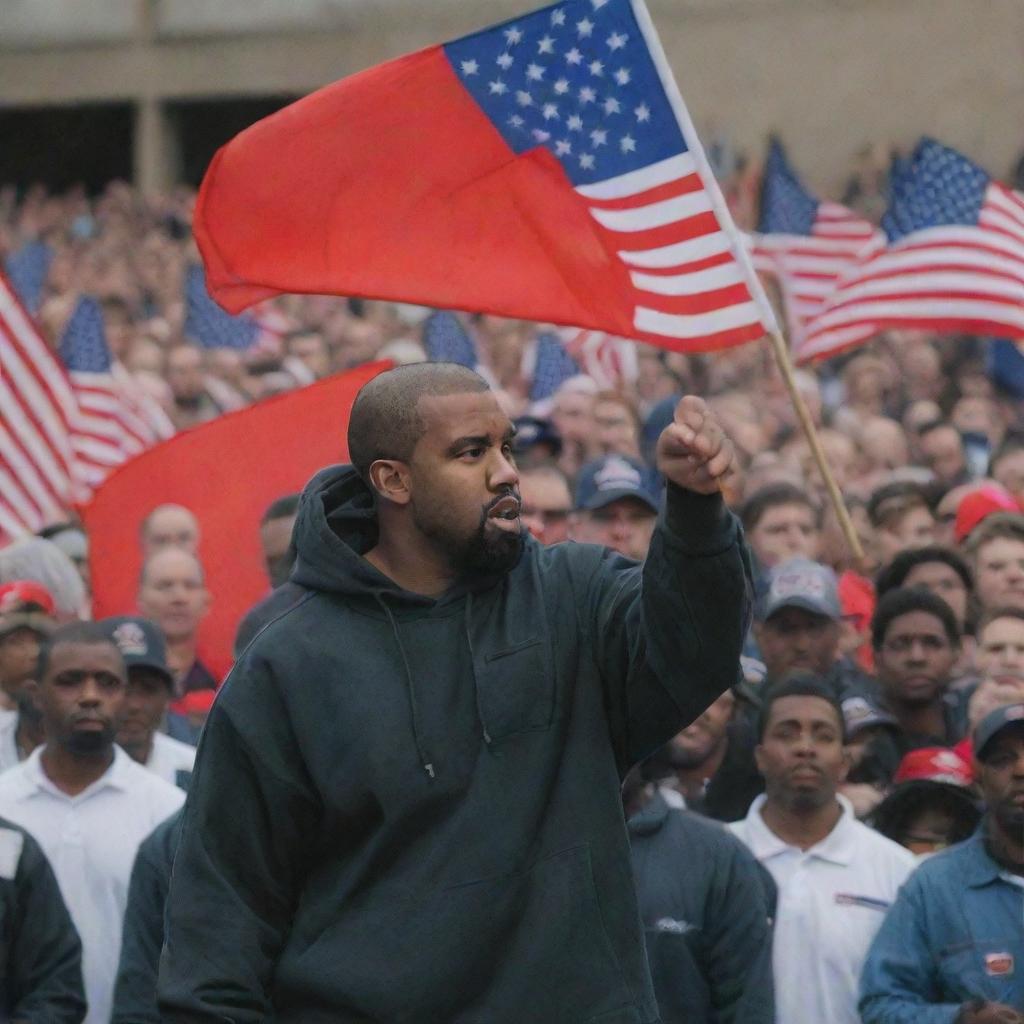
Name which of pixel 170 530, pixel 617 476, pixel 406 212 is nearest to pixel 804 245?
pixel 617 476

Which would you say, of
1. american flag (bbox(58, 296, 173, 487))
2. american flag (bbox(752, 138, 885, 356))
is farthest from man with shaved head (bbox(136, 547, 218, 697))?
american flag (bbox(752, 138, 885, 356))

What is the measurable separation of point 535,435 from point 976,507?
171 cm

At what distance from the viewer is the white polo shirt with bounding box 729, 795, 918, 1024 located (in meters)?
6.87

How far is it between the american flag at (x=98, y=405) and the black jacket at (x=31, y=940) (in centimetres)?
500

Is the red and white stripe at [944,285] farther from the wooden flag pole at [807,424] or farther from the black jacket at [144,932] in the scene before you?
the black jacket at [144,932]

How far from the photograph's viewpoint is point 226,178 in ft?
27.5

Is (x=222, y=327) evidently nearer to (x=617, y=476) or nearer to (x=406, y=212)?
(x=617, y=476)

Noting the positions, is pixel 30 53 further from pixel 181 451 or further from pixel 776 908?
pixel 776 908

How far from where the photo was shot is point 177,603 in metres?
9.48

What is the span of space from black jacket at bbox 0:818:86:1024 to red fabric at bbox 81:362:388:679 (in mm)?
3102

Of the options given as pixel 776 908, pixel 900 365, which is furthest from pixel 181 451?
pixel 900 365

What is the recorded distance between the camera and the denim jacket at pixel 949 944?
648 centimetres

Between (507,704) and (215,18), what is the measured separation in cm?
2692

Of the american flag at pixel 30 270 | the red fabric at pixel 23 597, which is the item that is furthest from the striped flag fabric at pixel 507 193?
the american flag at pixel 30 270
